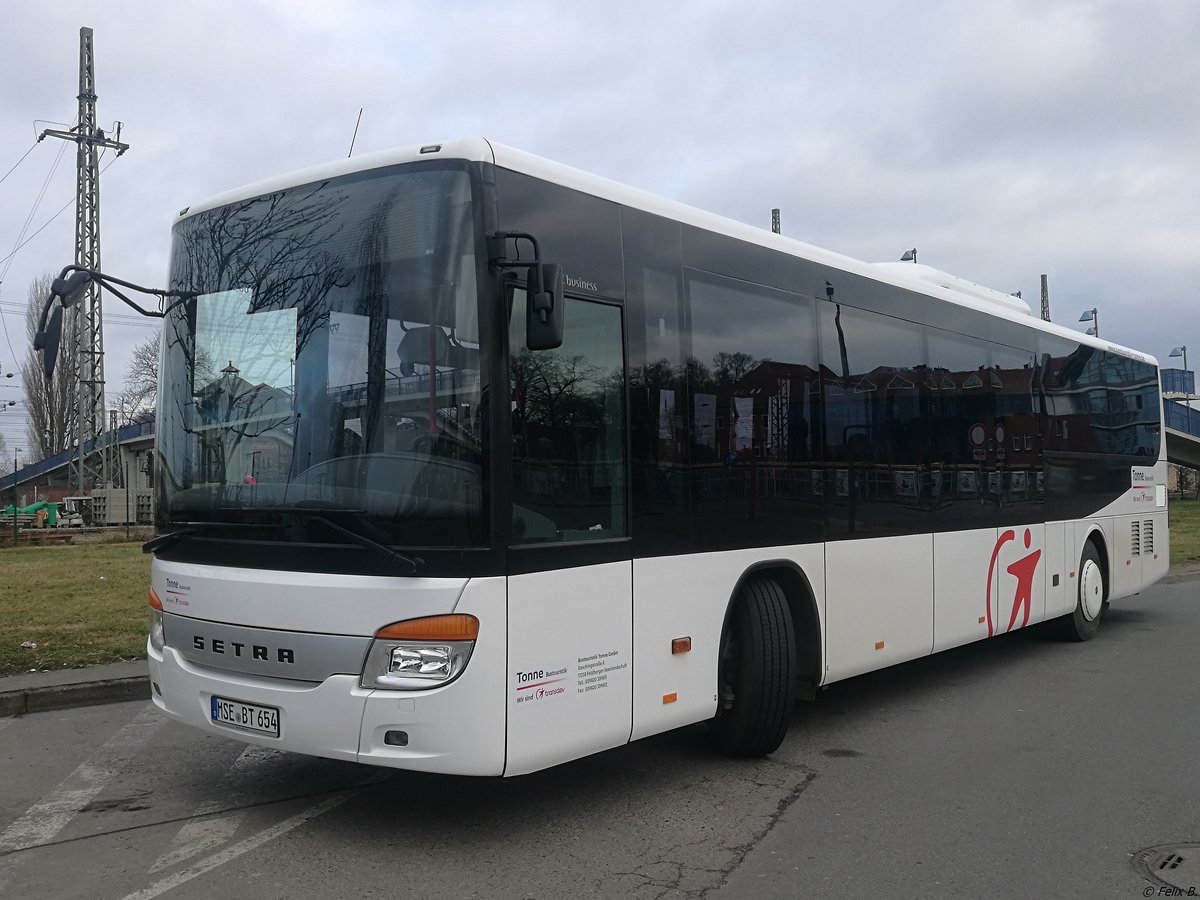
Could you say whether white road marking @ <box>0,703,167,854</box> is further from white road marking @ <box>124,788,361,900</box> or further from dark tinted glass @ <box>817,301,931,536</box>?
dark tinted glass @ <box>817,301,931,536</box>

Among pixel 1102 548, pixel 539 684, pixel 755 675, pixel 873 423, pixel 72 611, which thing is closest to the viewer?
pixel 539 684

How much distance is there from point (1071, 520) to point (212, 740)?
8.11 metres

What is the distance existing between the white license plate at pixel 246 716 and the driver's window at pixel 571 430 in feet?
4.53

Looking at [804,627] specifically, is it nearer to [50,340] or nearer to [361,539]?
[361,539]

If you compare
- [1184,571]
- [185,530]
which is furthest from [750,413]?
[1184,571]

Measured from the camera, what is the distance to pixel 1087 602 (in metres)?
11.2

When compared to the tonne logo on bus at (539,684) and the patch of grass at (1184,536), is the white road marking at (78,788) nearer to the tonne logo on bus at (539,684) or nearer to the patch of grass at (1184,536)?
the tonne logo on bus at (539,684)

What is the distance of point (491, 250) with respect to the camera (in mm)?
4828

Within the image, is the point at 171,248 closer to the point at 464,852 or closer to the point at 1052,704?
the point at 464,852

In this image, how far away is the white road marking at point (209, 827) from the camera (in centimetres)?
481

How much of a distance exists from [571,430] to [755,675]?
6.60 ft

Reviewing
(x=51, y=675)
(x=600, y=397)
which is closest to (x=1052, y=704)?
→ (x=600, y=397)

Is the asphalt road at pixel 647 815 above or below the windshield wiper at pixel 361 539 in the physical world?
below

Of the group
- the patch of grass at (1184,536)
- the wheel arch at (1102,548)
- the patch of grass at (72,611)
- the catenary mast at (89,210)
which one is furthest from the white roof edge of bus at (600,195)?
the catenary mast at (89,210)
